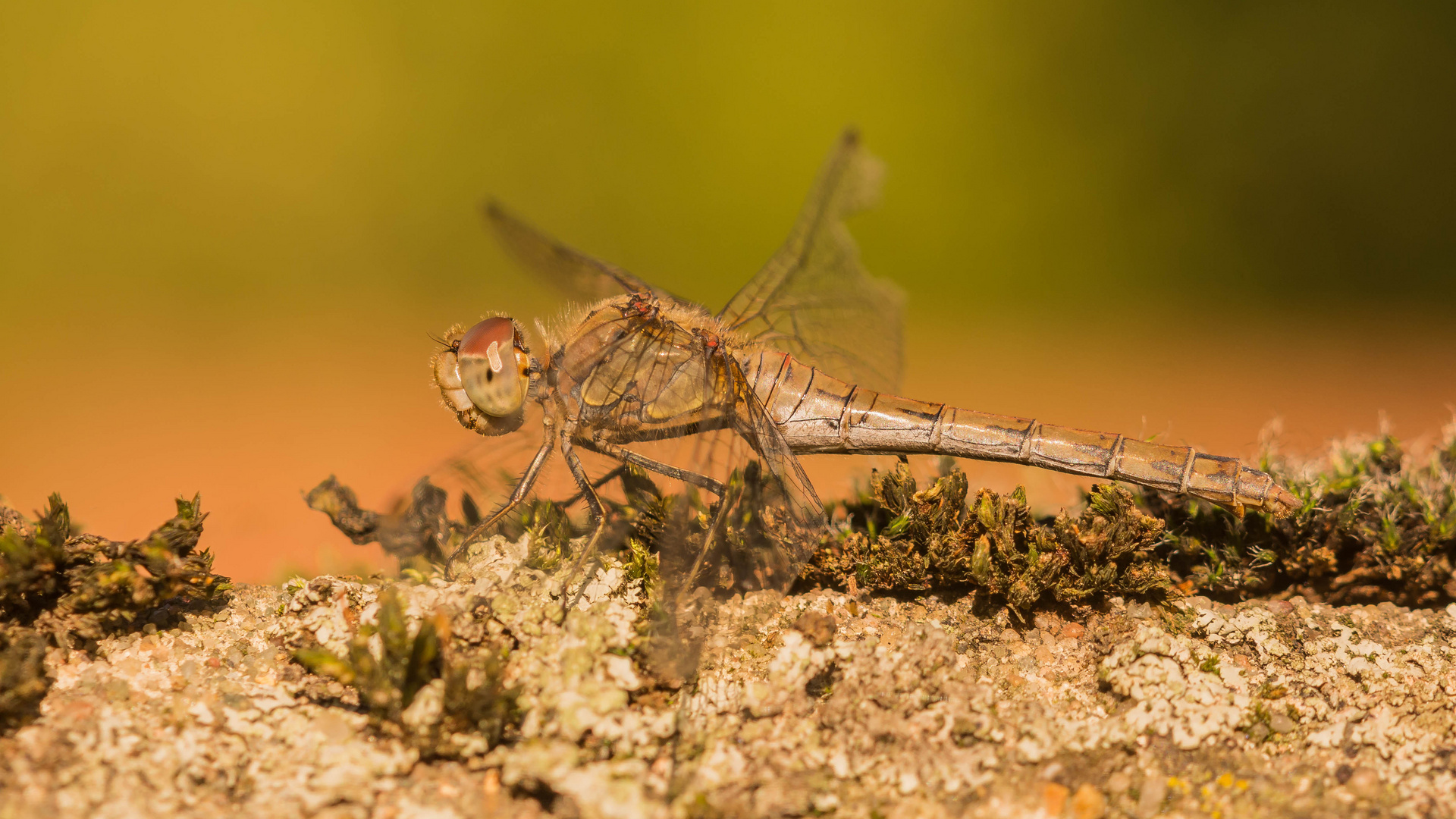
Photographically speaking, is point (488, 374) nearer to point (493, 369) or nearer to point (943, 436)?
point (493, 369)

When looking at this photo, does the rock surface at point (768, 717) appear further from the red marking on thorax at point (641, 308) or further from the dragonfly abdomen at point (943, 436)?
the red marking on thorax at point (641, 308)

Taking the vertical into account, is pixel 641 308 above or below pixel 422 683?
above

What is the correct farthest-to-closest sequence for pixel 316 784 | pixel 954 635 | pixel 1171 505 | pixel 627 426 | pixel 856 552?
1. pixel 627 426
2. pixel 1171 505
3. pixel 856 552
4. pixel 954 635
5. pixel 316 784

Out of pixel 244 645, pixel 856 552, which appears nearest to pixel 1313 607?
pixel 856 552

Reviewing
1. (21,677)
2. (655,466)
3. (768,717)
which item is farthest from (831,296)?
(21,677)

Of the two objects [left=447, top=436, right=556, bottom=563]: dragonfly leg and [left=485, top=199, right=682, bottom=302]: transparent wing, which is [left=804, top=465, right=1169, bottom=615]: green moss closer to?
[left=447, top=436, right=556, bottom=563]: dragonfly leg

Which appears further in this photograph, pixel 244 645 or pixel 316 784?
pixel 244 645

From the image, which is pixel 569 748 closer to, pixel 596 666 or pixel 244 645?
pixel 596 666
